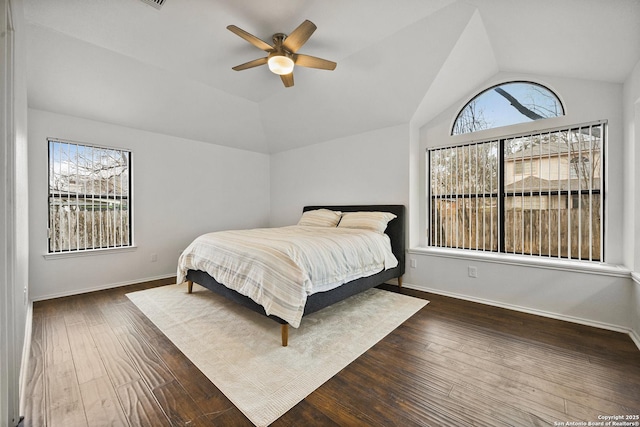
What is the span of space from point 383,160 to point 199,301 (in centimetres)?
327

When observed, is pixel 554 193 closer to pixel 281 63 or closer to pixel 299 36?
pixel 299 36

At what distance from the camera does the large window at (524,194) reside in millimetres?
2828

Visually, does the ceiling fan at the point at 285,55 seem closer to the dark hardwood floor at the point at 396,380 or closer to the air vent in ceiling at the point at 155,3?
the air vent in ceiling at the point at 155,3

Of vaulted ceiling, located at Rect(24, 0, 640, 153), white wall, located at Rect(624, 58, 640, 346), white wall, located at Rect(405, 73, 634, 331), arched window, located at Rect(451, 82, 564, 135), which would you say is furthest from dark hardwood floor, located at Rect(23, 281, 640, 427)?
vaulted ceiling, located at Rect(24, 0, 640, 153)

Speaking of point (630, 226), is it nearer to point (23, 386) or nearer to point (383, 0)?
point (383, 0)

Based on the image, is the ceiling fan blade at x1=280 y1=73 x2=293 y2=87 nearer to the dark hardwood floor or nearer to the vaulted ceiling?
the vaulted ceiling

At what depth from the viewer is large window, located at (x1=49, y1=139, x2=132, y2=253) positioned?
3506 mm

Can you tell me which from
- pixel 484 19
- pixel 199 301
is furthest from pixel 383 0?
pixel 199 301

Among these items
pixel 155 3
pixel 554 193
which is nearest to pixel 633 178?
pixel 554 193

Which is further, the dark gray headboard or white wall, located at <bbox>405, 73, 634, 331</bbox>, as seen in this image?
the dark gray headboard

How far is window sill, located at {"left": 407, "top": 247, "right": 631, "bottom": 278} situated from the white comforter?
31.8 inches

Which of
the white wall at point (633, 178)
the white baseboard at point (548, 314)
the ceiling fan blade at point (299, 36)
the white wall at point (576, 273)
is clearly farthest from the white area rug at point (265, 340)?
the ceiling fan blade at point (299, 36)

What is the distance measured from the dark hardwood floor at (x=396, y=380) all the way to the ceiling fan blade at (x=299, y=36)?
9.05ft

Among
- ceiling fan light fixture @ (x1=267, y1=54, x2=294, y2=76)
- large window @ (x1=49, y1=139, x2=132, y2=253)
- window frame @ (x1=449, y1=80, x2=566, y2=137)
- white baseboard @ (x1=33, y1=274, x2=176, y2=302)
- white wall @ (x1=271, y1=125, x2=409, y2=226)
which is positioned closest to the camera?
ceiling fan light fixture @ (x1=267, y1=54, x2=294, y2=76)
